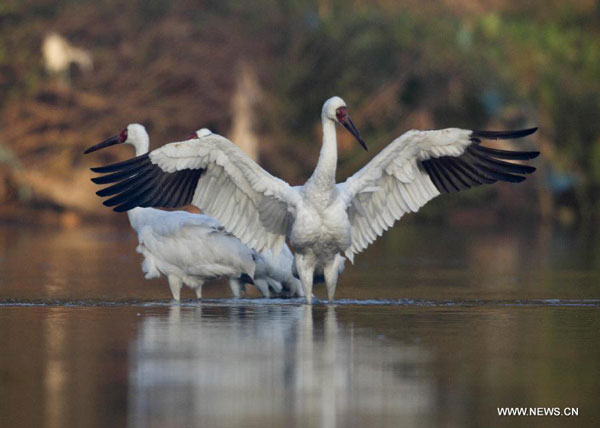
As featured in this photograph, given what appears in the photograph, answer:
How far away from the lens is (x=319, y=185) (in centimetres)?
1206

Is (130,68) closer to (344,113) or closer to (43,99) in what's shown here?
(43,99)

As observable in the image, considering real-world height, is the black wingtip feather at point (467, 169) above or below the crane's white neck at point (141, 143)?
below

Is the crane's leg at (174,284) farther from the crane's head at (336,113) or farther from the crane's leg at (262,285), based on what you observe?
the crane's head at (336,113)

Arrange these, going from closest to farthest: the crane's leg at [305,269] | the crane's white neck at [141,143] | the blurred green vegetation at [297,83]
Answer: the crane's leg at [305,269], the crane's white neck at [141,143], the blurred green vegetation at [297,83]

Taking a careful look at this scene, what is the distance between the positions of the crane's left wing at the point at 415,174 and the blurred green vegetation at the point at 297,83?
18.1 m

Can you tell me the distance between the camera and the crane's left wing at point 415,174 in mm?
12445

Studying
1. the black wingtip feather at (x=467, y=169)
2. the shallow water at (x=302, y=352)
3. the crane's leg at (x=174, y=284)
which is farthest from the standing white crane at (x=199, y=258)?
the black wingtip feather at (x=467, y=169)

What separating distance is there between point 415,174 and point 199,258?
87.1 inches

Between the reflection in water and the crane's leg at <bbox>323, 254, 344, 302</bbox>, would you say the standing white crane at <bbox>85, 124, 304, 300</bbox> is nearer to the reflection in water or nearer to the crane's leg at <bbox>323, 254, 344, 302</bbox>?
the crane's leg at <bbox>323, 254, 344, 302</bbox>

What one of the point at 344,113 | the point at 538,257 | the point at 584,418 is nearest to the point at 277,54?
the point at 538,257

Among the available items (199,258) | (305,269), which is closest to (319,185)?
(305,269)

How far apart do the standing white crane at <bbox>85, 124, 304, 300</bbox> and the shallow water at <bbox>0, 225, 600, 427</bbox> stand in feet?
1.05

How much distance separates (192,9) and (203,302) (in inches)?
950

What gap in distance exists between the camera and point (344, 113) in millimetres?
12625
